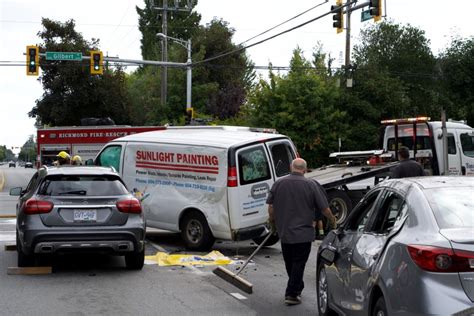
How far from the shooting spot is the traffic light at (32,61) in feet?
95.5

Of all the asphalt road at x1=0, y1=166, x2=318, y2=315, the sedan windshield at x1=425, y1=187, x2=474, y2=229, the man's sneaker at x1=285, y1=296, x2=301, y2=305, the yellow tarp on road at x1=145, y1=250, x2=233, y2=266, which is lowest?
the yellow tarp on road at x1=145, y1=250, x2=233, y2=266

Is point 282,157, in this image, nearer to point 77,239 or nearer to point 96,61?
point 77,239

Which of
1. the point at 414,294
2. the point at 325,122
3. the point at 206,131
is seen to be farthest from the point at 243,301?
the point at 325,122

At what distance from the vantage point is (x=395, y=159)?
20.0 meters

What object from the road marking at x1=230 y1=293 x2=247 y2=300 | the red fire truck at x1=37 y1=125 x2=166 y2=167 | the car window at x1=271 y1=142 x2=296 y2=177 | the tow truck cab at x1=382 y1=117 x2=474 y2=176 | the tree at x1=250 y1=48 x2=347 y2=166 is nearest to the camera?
the road marking at x1=230 y1=293 x2=247 y2=300

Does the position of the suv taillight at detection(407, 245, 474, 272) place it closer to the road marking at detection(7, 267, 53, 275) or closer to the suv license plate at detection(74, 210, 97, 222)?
the suv license plate at detection(74, 210, 97, 222)

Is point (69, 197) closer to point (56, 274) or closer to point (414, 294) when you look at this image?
point (56, 274)

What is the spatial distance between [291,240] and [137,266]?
3296 millimetres

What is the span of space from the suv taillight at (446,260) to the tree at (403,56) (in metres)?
44.4

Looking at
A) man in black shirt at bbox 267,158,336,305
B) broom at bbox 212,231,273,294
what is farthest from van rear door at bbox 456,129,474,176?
man in black shirt at bbox 267,158,336,305

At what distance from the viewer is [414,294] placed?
16.3 ft

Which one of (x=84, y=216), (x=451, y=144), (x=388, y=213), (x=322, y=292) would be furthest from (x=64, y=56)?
(x=388, y=213)

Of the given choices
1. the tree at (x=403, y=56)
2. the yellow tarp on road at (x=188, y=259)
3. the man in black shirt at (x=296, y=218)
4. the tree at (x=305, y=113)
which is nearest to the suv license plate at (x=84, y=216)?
the yellow tarp on road at (x=188, y=259)

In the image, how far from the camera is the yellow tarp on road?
39.2 feet
